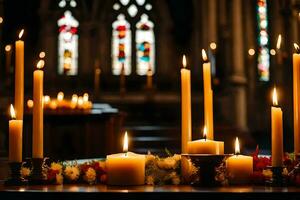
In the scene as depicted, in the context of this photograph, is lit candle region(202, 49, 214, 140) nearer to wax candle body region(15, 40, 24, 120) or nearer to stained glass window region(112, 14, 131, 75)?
wax candle body region(15, 40, 24, 120)

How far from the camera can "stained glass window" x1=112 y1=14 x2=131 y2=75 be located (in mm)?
16267

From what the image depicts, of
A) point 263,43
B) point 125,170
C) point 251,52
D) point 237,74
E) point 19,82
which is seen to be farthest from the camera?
point 263,43

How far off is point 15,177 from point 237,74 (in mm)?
11210

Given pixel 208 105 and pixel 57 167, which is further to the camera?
pixel 208 105

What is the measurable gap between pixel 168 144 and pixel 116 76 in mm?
6452

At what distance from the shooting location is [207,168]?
176cm

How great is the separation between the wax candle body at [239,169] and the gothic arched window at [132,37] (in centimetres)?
1440

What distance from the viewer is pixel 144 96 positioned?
14352mm

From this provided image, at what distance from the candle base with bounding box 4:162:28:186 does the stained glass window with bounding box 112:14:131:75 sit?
14.3 metres

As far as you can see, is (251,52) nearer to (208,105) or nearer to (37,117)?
(208,105)

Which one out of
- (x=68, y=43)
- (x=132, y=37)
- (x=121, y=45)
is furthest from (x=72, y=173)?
(x=132, y=37)

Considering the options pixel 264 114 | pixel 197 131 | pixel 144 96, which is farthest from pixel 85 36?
pixel 197 131

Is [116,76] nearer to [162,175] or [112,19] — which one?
[112,19]

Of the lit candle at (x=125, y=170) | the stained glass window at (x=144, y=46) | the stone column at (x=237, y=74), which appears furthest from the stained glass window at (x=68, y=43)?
the lit candle at (x=125, y=170)
